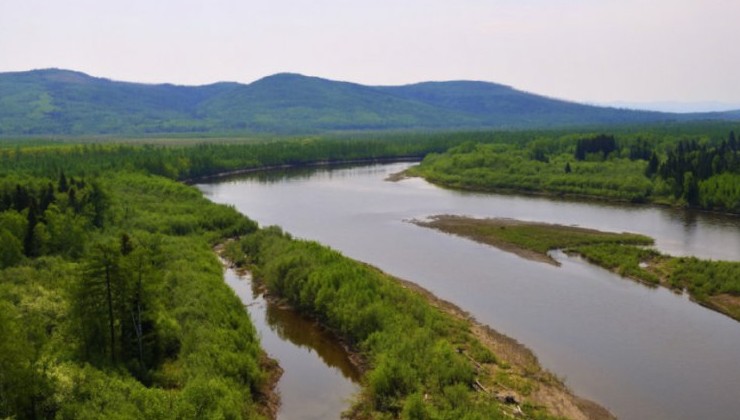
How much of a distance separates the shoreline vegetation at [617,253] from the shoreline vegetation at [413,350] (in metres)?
21.4

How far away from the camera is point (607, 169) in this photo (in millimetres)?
124125

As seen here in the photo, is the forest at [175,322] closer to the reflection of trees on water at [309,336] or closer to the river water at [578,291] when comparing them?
the reflection of trees on water at [309,336]

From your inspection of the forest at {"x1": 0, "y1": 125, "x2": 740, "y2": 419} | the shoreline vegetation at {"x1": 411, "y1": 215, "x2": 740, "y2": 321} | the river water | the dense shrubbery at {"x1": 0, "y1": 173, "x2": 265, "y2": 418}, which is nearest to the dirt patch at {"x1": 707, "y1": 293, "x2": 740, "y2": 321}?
the shoreline vegetation at {"x1": 411, "y1": 215, "x2": 740, "y2": 321}

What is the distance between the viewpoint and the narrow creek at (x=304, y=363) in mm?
33156

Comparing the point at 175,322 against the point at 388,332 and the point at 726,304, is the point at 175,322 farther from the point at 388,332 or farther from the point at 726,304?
the point at 726,304

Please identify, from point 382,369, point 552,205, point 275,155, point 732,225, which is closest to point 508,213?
point 552,205

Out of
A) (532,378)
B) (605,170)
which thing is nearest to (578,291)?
(532,378)

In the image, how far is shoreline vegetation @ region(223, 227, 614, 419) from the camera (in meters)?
30.8

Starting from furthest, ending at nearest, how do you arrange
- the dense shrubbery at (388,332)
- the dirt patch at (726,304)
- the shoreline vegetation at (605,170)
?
1. the shoreline vegetation at (605,170)
2. the dirt patch at (726,304)
3. the dense shrubbery at (388,332)

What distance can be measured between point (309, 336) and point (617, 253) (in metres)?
38.8

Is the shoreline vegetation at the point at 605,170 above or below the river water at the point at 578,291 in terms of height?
above

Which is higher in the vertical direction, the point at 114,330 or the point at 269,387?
the point at 114,330

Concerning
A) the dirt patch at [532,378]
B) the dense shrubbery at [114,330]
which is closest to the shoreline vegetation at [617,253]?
the dirt patch at [532,378]

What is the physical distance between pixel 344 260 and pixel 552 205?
65664mm
